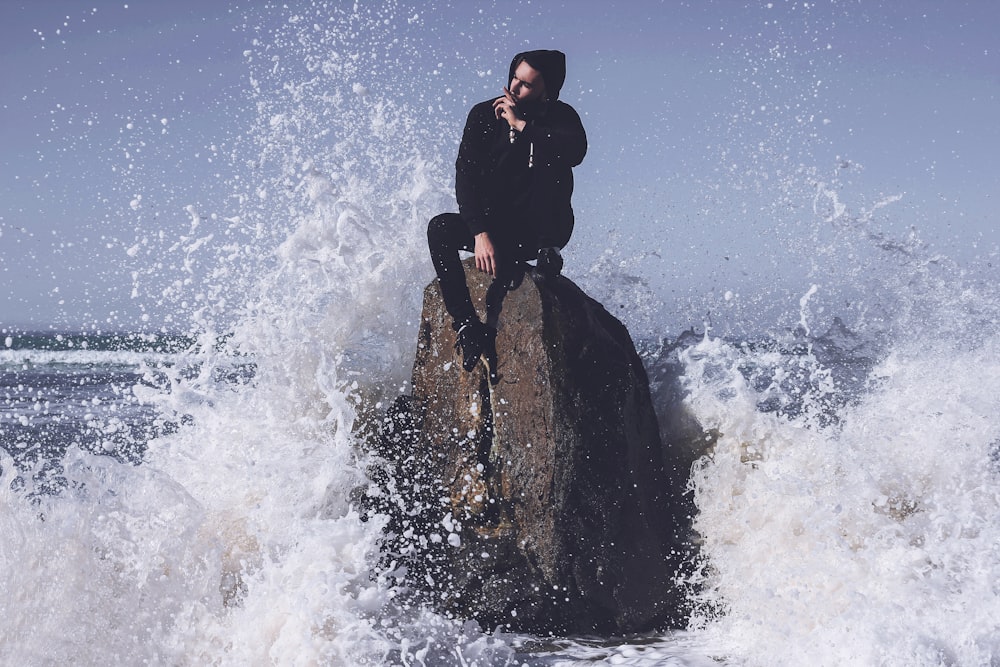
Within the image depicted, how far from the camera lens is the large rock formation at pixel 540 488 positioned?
11.7 feet

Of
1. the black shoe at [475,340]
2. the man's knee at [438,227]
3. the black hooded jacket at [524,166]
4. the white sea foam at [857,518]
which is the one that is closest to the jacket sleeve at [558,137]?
the black hooded jacket at [524,166]

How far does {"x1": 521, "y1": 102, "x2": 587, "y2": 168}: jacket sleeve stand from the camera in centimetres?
383

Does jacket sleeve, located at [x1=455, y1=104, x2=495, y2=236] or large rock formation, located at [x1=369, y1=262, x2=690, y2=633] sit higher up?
jacket sleeve, located at [x1=455, y1=104, x2=495, y2=236]

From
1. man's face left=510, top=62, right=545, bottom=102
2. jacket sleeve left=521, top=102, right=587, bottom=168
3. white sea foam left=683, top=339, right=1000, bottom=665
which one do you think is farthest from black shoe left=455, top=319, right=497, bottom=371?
white sea foam left=683, top=339, right=1000, bottom=665

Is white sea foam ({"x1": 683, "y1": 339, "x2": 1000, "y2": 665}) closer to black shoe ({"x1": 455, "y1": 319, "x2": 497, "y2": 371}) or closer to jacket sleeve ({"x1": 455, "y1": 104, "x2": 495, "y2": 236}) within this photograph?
black shoe ({"x1": 455, "y1": 319, "x2": 497, "y2": 371})

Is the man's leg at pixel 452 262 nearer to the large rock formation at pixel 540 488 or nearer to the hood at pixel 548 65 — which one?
the large rock formation at pixel 540 488

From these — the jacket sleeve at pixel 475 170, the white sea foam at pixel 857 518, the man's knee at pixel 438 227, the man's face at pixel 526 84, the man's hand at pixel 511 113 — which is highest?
the man's face at pixel 526 84

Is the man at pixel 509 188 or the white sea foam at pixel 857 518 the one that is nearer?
the white sea foam at pixel 857 518

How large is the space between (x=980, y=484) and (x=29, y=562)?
14.4ft

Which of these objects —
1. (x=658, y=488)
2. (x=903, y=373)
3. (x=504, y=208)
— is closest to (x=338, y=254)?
(x=504, y=208)

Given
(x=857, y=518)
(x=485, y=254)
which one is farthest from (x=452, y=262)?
(x=857, y=518)

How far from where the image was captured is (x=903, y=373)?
493 cm

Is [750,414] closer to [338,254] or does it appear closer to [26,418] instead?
[338,254]

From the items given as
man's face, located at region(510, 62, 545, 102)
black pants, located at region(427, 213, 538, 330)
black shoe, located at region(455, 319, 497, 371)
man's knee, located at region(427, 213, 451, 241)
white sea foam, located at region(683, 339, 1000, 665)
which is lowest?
white sea foam, located at region(683, 339, 1000, 665)
